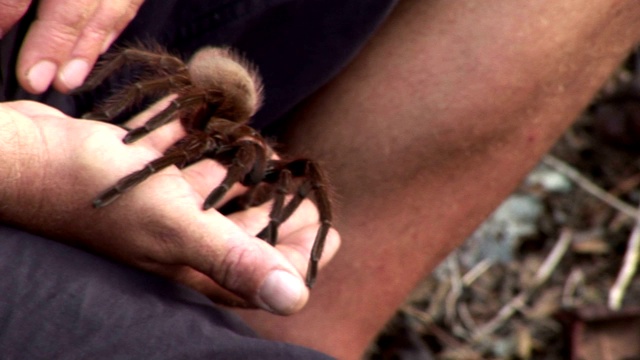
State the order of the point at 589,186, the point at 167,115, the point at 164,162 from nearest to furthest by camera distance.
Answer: the point at 164,162 < the point at 167,115 < the point at 589,186

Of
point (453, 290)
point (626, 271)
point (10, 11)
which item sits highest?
point (10, 11)

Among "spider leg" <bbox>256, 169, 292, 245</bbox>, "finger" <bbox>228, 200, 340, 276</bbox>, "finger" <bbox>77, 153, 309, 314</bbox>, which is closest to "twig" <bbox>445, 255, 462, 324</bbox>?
"finger" <bbox>228, 200, 340, 276</bbox>

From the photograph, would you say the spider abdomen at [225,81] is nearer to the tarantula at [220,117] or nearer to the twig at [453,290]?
the tarantula at [220,117]

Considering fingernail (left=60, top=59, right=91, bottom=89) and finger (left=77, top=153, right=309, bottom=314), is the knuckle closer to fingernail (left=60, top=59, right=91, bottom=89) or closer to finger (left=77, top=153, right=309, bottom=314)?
finger (left=77, top=153, right=309, bottom=314)

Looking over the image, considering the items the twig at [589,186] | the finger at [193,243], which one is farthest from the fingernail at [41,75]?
the twig at [589,186]

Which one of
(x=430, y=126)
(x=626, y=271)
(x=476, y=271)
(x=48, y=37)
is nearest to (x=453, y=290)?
(x=476, y=271)

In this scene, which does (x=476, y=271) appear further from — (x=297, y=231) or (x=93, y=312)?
(x=93, y=312)

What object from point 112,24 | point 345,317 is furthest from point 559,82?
point 112,24
